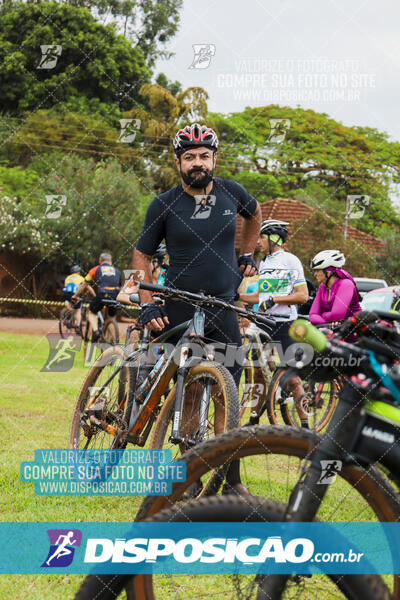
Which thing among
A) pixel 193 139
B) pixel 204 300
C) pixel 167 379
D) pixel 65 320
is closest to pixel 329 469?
pixel 204 300

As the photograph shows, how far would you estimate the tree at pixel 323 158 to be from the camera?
3491cm

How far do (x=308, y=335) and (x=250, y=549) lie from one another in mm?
631

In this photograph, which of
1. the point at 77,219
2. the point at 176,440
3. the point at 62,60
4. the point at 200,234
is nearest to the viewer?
the point at 176,440

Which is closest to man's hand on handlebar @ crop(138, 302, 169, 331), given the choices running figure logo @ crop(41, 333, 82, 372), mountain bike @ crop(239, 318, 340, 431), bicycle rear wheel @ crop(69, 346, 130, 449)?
bicycle rear wheel @ crop(69, 346, 130, 449)

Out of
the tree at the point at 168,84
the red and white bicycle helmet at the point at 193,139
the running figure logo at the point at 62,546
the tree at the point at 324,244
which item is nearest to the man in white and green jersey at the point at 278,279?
the red and white bicycle helmet at the point at 193,139

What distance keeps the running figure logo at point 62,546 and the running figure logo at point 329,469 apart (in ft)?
6.40

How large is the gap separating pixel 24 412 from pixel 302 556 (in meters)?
5.74

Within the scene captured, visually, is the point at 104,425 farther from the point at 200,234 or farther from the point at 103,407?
the point at 200,234

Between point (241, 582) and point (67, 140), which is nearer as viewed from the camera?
point (241, 582)

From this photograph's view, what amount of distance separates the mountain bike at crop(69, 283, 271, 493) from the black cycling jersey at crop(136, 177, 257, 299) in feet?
1.20

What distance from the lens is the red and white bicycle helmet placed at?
412 cm

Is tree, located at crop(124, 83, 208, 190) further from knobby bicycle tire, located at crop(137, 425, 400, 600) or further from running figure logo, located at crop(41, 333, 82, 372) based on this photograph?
knobby bicycle tire, located at crop(137, 425, 400, 600)

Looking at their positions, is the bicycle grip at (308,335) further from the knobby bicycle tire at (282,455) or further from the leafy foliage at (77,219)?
Answer: the leafy foliage at (77,219)

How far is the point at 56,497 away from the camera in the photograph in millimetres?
4434
